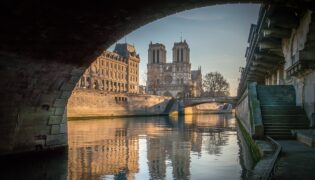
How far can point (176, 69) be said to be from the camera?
12756 centimetres

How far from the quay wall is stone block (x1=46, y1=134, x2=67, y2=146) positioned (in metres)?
34.2

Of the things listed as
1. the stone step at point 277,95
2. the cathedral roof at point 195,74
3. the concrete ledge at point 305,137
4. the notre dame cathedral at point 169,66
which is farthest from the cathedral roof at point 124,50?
the concrete ledge at point 305,137

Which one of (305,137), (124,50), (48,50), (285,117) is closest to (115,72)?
(124,50)

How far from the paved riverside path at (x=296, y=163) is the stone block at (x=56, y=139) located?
952 centimetres

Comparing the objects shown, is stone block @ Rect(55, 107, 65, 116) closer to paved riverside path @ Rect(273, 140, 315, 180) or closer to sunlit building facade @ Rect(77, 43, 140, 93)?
paved riverside path @ Rect(273, 140, 315, 180)

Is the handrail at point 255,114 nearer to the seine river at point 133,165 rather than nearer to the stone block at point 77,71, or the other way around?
the seine river at point 133,165

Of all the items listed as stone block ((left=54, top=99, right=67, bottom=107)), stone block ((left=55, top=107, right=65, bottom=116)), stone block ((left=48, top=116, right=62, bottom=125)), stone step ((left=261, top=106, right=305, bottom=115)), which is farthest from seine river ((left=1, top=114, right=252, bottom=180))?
stone step ((left=261, top=106, right=305, bottom=115))

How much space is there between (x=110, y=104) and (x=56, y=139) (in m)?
45.6

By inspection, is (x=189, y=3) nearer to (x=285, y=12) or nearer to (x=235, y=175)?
(x=285, y=12)

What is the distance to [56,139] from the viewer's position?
16.1 m

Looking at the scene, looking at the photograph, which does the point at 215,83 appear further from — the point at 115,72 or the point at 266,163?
the point at 266,163

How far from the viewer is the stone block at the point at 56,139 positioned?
15613mm

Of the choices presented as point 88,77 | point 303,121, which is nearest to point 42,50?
point 303,121

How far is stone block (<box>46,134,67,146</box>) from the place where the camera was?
15613 mm
